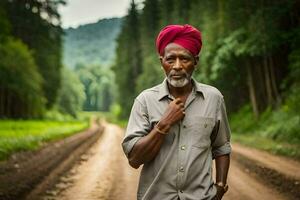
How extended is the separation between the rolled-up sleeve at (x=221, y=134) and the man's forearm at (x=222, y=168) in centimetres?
3

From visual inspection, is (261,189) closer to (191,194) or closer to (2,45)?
(191,194)

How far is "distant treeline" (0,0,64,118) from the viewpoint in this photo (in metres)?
40.7

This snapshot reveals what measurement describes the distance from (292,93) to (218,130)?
2239cm

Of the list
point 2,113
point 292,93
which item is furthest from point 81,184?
point 2,113

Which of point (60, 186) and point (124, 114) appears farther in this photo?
point (124, 114)

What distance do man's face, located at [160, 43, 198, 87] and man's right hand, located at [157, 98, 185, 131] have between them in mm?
165

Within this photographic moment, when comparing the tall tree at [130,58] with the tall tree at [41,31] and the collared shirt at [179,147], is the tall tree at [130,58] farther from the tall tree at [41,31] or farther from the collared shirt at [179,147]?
the collared shirt at [179,147]

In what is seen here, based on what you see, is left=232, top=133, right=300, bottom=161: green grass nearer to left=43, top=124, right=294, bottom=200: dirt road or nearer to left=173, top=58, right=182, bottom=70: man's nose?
left=43, top=124, right=294, bottom=200: dirt road

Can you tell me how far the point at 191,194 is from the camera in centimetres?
286

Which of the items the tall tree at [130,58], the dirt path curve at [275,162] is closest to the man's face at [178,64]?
the dirt path curve at [275,162]

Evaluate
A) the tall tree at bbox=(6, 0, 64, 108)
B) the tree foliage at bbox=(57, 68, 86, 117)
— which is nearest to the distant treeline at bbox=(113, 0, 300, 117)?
the tall tree at bbox=(6, 0, 64, 108)

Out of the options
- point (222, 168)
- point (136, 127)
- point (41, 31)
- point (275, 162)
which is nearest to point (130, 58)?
point (41, 31)

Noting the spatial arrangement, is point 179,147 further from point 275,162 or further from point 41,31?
point 41,31

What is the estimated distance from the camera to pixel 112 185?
1093 cm
